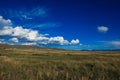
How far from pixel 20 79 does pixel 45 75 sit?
5.91 feet

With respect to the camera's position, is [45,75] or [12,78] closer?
[12,78]

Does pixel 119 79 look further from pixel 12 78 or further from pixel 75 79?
pixel 12 78

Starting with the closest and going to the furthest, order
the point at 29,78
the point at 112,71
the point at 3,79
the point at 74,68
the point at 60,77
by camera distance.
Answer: the point at 3,79 < the point at 29,78 < the point at 60,77 < the point at 112,71 < the point at 74,68

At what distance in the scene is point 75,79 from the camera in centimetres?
1002

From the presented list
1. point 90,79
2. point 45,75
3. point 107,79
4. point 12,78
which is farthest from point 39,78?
point 107,79

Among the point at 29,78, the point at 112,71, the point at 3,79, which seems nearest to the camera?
the point at 3,79

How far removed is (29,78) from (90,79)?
3033 mm

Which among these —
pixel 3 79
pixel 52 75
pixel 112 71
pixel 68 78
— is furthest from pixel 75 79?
pixel 112 71

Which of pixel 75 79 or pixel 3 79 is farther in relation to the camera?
pixel 75 79

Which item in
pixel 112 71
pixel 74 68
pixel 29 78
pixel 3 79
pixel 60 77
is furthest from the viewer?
pixel 74 68

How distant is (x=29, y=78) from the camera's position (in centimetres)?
991

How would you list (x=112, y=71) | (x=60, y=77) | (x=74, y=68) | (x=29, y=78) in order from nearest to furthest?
(x=29, y=78) < (x=60, y=77) < (x=112, y=71) < (x=74, y=68)

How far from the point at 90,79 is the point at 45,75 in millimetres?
2518

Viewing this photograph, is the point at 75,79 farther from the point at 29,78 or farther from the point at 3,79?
the point at 3,79
